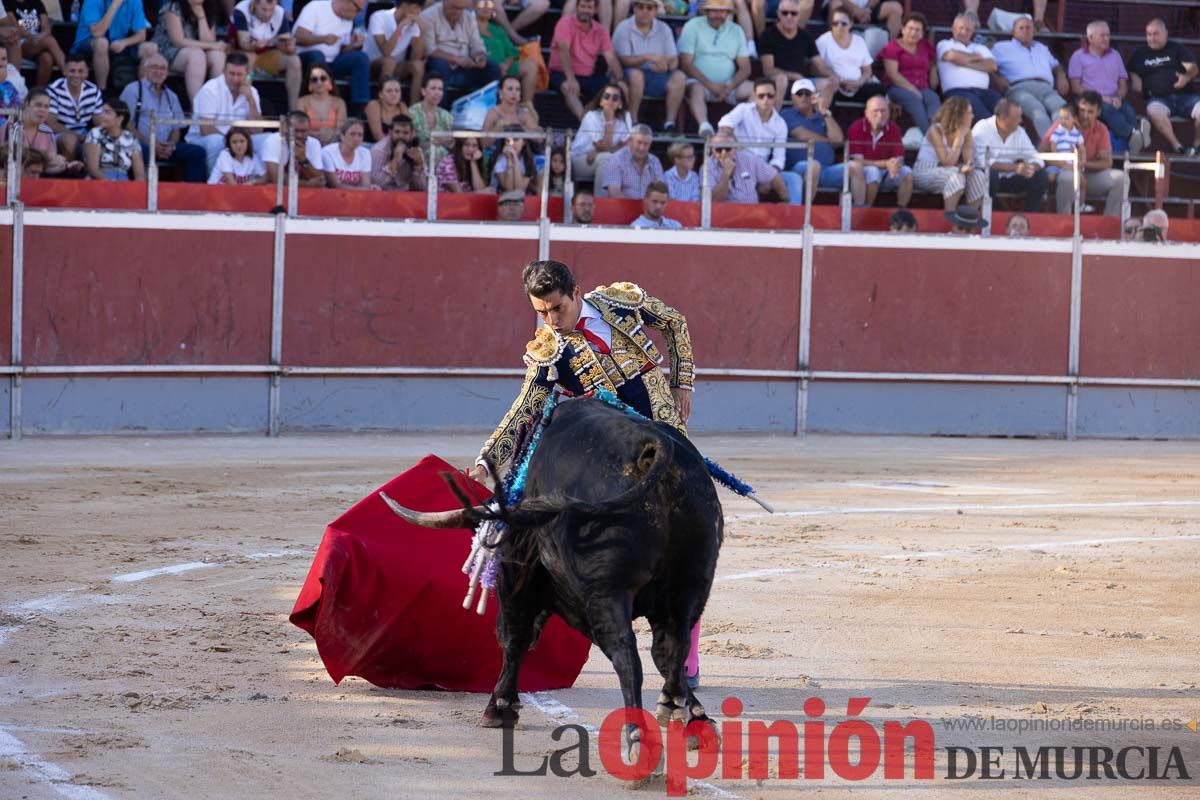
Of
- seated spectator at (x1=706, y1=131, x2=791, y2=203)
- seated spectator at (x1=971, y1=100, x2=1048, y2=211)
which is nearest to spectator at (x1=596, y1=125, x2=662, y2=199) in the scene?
seated spectator at (x1=706, y1=131, x2=791, y2=203)

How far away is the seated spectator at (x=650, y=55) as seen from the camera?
1282 cm

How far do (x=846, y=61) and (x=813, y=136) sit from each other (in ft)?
3.69

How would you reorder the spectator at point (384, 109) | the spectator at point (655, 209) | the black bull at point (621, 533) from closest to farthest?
the black bull at point (621, 533), the spectator at point (384, 109), the spectator at point (655, 209)

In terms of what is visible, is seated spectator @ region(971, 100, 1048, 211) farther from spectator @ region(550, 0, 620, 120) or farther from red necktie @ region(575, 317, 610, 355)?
red necktie @ region(575, 317, 610, 355)

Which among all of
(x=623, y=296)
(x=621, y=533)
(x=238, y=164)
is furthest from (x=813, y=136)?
(x=621, y=533)

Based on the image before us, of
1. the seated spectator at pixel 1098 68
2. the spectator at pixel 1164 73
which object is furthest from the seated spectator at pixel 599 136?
the spectator at pixel 1164 73

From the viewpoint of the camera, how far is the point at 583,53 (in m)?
12.8

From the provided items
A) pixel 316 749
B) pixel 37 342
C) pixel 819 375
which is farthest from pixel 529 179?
pixel 316 749

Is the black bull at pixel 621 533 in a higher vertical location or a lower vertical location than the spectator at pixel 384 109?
lower

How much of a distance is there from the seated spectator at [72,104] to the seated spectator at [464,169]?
2.28 metres

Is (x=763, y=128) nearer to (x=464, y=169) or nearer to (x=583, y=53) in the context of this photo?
(x=583, y=53)

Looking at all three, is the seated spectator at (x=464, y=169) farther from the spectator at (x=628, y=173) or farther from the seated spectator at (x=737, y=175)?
the seated spectator at (x=737, y=175)

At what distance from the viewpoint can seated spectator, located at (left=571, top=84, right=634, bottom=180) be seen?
39.2 feet

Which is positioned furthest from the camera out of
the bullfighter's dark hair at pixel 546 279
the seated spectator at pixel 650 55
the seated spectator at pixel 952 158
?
the seated spectator at pixel 650 55
